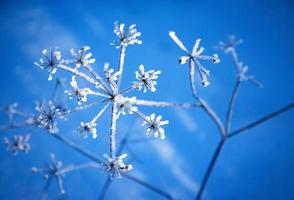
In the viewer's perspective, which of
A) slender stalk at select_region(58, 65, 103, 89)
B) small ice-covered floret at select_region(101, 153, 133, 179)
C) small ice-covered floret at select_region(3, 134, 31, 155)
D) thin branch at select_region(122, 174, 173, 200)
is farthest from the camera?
small ice-covered floret at select_region(3, 134, 31, 155)

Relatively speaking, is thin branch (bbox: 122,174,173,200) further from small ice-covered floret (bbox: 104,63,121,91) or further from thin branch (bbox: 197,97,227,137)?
small ice-covered floret (bbox: 104,63,121,91)

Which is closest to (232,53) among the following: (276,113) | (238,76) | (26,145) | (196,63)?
(238,76)

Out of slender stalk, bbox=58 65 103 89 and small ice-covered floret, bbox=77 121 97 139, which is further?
small ice-covered floret, bbox=77 121 97 139

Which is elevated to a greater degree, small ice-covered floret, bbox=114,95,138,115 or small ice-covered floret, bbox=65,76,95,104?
small ice-covered floret, bbox=114,95,138,115

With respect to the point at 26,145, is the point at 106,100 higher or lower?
lower

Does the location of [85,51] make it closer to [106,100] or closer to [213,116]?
[106,100]

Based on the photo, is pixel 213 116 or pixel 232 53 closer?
pixel 213 116

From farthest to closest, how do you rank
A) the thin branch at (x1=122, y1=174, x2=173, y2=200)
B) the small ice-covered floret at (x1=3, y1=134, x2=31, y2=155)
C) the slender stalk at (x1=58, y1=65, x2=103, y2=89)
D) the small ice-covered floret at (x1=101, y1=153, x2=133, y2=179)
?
the small ice-covered floret at (x1=3, y1=134, x2=31, y2=155) → the thin branch at (x1=122, y1=174, x2=173, y2=200) → the small ice-covered floret at (x1=101, y1=153, x2=133, y2=179) → the slender stalk at (x1=58, y1=65, x2=103, y2=89)

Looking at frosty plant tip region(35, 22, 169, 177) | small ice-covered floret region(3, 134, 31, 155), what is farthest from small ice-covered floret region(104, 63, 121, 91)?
small ice-covered floret region(3, 134, 31, 155)

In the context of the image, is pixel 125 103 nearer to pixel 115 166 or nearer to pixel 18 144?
pixel 115 166
